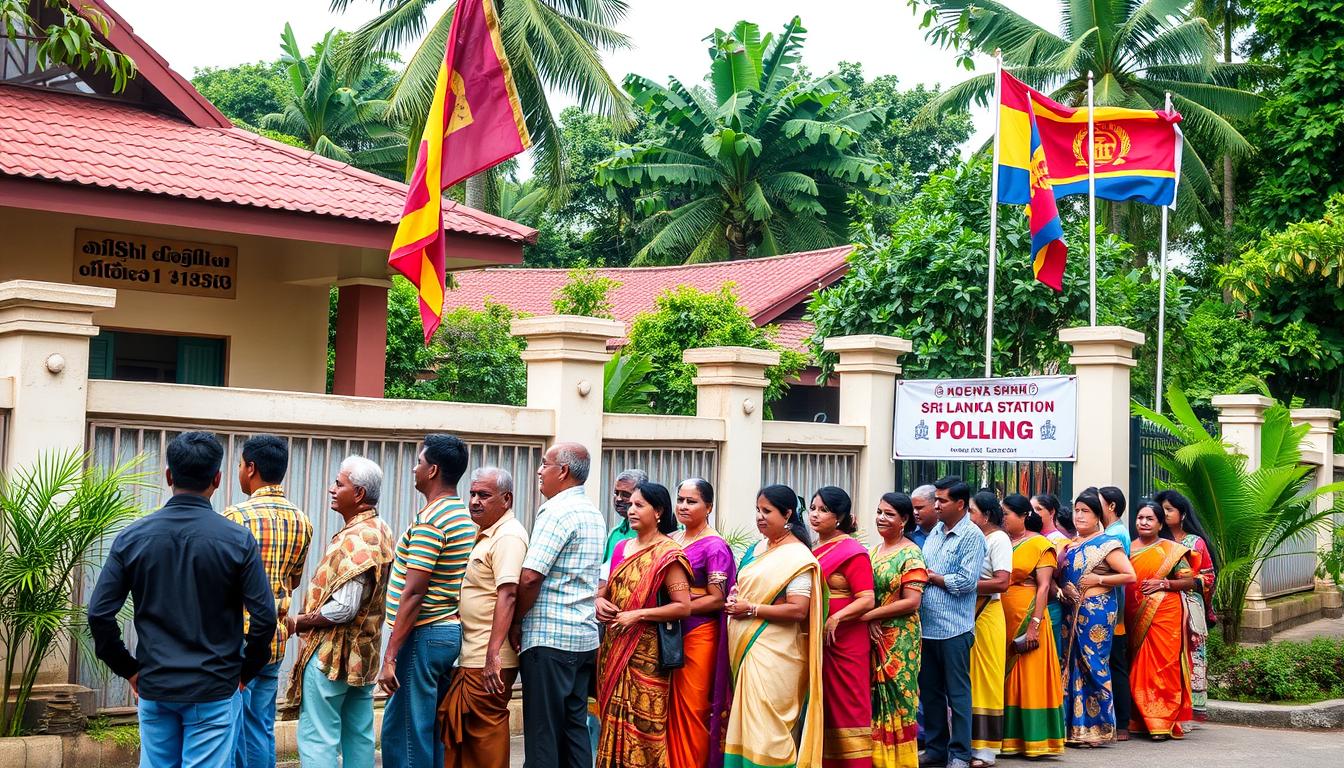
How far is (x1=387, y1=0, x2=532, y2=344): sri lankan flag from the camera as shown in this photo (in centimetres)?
855

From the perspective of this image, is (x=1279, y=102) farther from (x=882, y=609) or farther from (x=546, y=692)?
(x=546, y=692)

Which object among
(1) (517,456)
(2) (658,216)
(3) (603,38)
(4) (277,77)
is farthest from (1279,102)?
(4) (277,77)

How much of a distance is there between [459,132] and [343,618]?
13.0 feet

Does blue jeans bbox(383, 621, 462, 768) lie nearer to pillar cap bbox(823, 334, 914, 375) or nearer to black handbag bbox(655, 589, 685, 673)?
black handbag bbox(655, 589, 685, 673)

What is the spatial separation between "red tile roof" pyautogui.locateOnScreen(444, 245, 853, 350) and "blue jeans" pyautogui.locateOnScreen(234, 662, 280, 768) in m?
16.4

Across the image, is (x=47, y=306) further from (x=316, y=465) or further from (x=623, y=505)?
(x=623, y=505)

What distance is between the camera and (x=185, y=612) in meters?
4.82

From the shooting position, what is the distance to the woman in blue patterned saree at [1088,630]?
8.91 meters

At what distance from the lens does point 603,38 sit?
81.9 feet

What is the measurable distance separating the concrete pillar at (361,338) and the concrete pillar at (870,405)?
4.40 metres

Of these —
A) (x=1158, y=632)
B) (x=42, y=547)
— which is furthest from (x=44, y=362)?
(x=1158, y=632)

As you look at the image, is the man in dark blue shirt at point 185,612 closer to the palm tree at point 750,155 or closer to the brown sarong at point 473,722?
the brown sarong at point 473,722

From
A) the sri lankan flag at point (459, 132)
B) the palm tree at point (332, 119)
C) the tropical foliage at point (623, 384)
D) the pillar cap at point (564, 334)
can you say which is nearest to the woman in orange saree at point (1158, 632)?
the pillar cap at point (564, 334)

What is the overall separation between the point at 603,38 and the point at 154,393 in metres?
18.9
